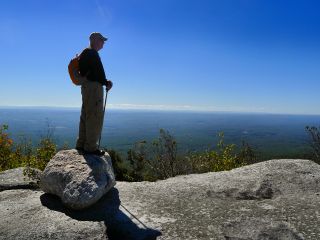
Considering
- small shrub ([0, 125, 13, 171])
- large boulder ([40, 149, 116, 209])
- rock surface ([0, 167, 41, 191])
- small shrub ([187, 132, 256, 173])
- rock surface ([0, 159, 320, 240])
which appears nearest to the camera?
rock surface ([0, 159, 320, 240])

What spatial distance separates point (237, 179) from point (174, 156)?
1697 cm

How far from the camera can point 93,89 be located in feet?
33.9

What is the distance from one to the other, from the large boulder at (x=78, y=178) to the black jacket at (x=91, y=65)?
233 centimetres

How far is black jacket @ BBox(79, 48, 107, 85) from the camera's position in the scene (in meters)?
10.2

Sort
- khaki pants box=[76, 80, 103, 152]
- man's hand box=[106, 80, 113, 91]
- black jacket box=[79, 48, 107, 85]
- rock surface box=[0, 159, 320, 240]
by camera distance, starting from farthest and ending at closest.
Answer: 1. man's hand box=[106, 80, 113, 91]
2. khaki pants box=[76, 80, 103, 152]
3. black jacket box=[79, 48, 107, 85]
4. rock surface box=[0, 159, 320, 240]

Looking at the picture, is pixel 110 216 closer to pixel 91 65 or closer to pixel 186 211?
pixel 186 211

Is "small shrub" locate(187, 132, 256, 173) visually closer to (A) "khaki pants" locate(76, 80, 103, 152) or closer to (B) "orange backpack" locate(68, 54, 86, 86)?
(A) "khaki pants" locate(76, 80, 103, 152)

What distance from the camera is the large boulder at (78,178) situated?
29.1ft

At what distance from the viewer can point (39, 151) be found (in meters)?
18.2

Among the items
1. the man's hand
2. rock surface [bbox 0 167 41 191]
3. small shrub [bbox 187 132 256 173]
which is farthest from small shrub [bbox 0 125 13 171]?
the man's hand

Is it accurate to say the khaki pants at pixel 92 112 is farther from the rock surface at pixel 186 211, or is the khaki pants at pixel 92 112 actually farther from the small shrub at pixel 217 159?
the small shrub at pixel 217 159

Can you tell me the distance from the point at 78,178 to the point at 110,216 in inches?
51.7

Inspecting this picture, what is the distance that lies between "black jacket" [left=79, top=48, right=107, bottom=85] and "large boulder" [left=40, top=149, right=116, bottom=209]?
2.33 metres

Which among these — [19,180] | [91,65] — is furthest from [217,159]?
[91,65]
